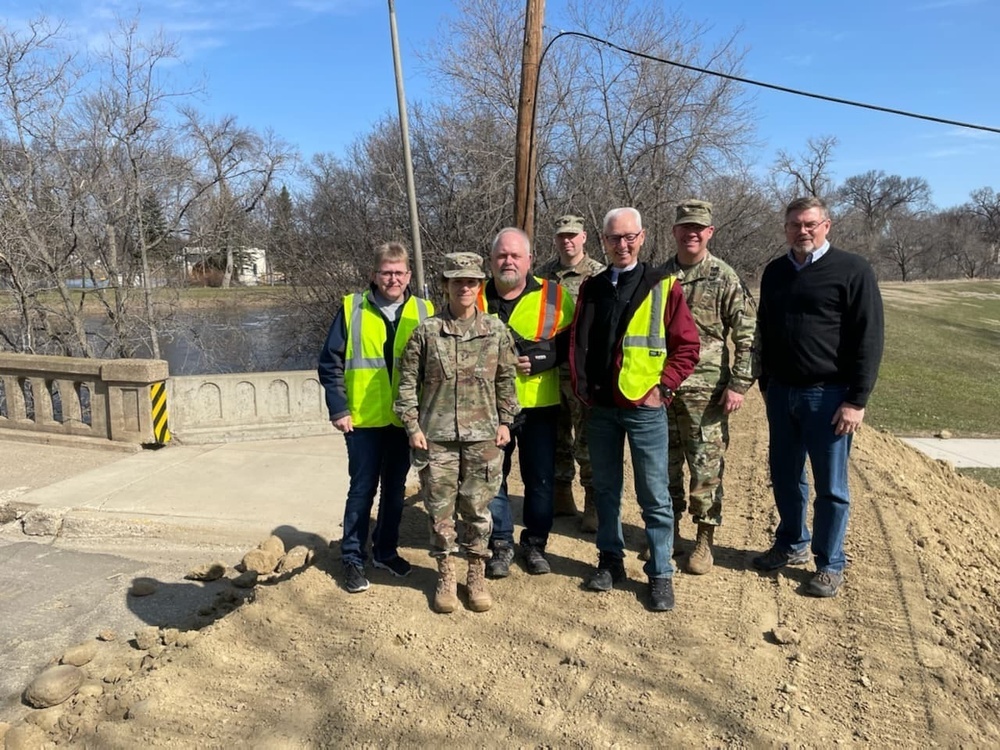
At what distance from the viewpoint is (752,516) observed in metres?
5.24

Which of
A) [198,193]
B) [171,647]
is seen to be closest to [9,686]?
[171,647]


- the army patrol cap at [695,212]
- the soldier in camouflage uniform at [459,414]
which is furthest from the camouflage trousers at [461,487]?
the army patrol cap at [695,212]

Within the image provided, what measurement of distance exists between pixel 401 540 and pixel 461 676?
194 cm

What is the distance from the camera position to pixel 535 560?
4.12 m

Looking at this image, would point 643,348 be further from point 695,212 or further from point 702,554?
point 702,554

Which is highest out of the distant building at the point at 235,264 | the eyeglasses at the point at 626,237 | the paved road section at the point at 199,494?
the distant building at the point at 235,264

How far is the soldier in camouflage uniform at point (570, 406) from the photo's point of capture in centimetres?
429

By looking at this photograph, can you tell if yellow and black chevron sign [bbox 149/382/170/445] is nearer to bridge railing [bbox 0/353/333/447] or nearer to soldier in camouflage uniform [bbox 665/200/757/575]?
bridge railing [bbox 0/353/333/447]

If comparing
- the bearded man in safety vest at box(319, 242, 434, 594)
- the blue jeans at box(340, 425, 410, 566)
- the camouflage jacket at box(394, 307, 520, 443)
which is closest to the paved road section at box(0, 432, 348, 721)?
the blue jeans at box(340, 425, 410, 566)

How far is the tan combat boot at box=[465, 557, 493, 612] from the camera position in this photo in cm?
368

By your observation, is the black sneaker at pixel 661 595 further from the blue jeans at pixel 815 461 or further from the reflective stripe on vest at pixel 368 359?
the reflective stripe on vest at pixel 368 359

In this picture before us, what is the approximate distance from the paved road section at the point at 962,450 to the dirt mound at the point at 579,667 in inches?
173

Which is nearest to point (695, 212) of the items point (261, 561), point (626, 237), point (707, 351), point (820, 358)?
point (626, 237)

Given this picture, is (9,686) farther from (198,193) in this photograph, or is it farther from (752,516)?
(198,193)
